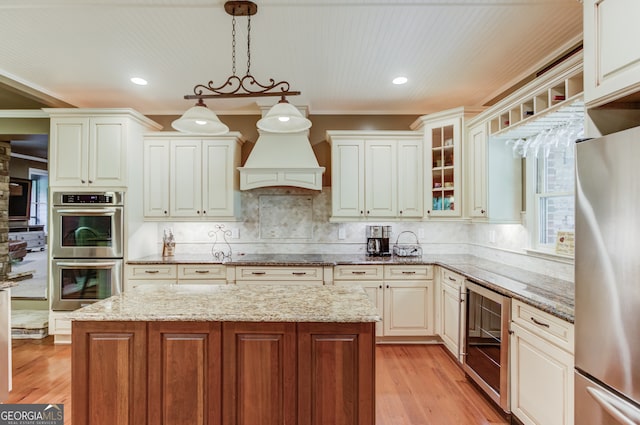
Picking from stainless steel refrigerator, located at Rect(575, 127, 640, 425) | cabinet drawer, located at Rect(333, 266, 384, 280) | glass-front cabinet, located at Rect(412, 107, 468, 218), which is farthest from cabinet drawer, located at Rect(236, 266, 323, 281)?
stainless steel refrigerator, located at Rect(575, 127, 640, 425)

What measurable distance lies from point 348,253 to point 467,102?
2.37 metres

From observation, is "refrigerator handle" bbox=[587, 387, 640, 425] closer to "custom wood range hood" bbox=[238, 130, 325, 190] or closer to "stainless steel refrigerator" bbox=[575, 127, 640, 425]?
"stainless steel refrigerator" bbox=[575, 127, 640, 425]

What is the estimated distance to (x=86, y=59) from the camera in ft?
9.48

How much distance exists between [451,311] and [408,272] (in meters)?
0.59

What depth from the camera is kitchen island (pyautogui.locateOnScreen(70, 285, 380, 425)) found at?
169 centimetres

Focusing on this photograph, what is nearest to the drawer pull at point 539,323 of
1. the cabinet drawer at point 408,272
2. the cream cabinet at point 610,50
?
the cream cabinet at point 610,50

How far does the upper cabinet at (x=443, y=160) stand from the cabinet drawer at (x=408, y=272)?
64 cm

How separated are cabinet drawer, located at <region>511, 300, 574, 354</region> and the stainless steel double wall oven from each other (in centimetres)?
382

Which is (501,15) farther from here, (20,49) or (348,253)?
(20,49)

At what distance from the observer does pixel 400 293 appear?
359 centimetres

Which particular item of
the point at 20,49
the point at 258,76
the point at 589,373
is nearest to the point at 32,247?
the point at 20,49

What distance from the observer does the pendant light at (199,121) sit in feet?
6.64

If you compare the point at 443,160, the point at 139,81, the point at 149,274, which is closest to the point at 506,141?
the point at 443,160

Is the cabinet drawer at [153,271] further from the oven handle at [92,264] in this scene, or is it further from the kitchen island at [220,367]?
the kitchen island at [220,367]
